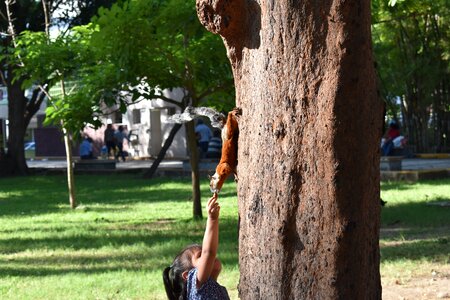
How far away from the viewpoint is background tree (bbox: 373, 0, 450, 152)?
32.5m

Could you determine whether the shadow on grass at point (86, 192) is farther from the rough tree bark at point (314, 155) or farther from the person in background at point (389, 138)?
the rough tree bark at point (314, 155)

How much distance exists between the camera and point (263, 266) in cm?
473

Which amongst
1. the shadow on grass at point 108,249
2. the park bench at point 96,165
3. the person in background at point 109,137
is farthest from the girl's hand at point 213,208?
the person in background at point 109,137

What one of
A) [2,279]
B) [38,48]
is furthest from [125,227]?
[2,279]

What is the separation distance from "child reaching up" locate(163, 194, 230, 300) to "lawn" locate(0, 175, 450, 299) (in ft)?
→ 11.6

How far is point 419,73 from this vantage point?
32.6m

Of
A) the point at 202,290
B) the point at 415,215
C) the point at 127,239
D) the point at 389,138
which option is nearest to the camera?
the point at 202,290

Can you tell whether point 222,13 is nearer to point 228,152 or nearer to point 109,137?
point 228,152

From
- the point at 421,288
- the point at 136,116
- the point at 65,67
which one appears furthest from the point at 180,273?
the point at 136,116

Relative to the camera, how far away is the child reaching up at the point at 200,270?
4809 millimetres

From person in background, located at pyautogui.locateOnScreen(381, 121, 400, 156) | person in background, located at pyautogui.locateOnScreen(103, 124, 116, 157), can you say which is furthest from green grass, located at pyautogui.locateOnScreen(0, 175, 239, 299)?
person in background, located at pyautogui.locateOnScreen(103, 124, 116, 157)

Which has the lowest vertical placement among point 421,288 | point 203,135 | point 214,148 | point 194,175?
point 421,288

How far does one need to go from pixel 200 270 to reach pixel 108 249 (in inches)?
285

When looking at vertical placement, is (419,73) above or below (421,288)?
above
